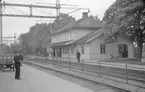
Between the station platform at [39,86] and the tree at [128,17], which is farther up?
the tree at [128,17]

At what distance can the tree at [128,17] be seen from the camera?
76.5 feet

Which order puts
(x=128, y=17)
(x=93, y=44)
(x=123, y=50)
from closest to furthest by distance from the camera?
(x=128, y=17), (x=93, y=44), (x=123, y=50)

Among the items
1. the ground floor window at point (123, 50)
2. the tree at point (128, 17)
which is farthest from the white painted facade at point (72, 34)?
the tree at point (128, 17)

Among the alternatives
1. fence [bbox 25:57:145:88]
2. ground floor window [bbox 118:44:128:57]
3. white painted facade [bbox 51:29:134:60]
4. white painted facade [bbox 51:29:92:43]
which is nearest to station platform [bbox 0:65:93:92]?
fence [bbox 25:57:145:88]

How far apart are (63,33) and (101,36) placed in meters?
13.3

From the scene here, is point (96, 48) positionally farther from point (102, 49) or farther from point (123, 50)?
point (123, 50)

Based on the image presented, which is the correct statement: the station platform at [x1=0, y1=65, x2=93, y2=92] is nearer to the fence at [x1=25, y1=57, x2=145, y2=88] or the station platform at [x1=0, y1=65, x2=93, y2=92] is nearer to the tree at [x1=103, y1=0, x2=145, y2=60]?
the fence at [x1=25, y1=57, x2=145, y2=88]

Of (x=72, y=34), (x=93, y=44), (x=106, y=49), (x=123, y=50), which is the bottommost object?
(x=123, y=50)

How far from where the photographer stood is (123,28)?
86.3ft

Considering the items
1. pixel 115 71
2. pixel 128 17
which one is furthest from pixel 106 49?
pixel 115 71

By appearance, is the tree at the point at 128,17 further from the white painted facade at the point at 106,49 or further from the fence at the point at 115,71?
the fence at the point at 115,71

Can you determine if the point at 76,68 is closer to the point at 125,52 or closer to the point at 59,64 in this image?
the point at 59,64

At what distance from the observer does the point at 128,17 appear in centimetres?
2420

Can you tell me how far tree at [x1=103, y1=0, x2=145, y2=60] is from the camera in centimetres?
2333
